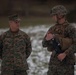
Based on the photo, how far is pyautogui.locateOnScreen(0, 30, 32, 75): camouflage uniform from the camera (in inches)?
283

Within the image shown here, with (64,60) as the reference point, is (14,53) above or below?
above

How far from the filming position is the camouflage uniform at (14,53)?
7.18 metres

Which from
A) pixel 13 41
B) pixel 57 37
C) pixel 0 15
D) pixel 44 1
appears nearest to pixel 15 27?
pixel 13 41

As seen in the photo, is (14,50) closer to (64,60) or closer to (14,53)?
(14,53)

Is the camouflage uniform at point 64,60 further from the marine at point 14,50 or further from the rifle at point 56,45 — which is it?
the marine at point 14,50

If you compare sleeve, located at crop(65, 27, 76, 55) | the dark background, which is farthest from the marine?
the dark background

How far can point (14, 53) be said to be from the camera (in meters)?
7.19

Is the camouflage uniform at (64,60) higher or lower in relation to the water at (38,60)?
higher

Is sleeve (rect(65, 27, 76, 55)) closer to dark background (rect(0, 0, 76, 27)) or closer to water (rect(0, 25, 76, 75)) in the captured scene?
water (rect(0, 25, 76, 75))

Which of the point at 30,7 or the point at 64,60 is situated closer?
the point at 64,60

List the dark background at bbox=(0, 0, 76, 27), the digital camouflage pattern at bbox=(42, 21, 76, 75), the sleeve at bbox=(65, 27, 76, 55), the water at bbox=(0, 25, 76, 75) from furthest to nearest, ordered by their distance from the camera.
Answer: the dark background at bbox=(0, 0, 76, 27) < the water at bbox=(0, 25, 76, 75) < the digital camouflage pattern at bbox=(42, 21, 76, 75) < the sleeve at bbox=(65, 27, 76, 55)

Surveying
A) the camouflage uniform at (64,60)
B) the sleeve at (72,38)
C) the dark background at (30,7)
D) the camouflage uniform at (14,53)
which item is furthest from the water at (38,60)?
the dark background at (30,7)

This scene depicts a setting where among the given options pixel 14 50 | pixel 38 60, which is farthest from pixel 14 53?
pixel 38 60

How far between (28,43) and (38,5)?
94.7 ft
